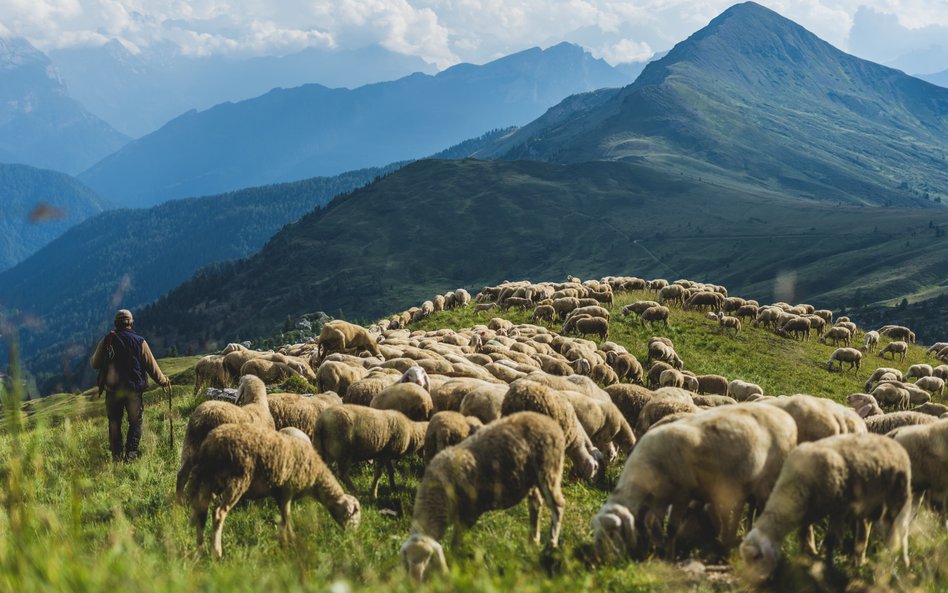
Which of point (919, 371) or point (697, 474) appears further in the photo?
point (919, 371)

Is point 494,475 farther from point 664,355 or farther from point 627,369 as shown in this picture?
point 664,355

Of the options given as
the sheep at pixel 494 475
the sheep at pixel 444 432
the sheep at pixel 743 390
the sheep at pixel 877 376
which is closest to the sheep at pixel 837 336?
the sheep at pixel 877 376

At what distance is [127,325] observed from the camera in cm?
1347

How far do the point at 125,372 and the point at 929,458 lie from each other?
44.2 feet

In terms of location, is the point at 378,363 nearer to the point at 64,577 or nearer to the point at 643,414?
the point at 643,414

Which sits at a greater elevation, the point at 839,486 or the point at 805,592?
the point at 839,486

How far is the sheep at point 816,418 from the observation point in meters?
9.06

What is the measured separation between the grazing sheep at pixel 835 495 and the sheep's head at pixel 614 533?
46.2 inches

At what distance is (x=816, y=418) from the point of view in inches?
359

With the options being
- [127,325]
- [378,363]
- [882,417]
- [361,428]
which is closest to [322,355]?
[378,363]

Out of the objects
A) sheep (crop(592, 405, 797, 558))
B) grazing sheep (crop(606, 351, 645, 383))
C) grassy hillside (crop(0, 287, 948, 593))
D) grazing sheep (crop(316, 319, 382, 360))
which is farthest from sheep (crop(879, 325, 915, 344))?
sheep (crop(592, 405, 797, 558))

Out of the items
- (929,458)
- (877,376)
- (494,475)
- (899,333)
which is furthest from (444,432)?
(899,333)

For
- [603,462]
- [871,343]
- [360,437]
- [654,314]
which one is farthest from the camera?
[871,343]

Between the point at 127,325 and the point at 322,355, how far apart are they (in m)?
10.8
